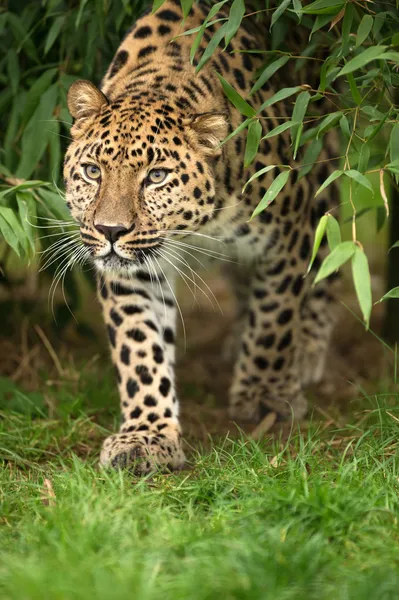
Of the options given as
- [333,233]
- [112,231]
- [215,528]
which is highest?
[333,233]

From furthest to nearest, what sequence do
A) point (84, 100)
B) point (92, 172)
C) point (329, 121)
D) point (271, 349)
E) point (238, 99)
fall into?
point (271, 349) → point (84, 100) → point (92, 172) → point (238, 99) → point (329, 121)

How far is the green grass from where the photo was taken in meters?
3.43

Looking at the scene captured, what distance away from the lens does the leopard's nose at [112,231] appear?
5.16 meters

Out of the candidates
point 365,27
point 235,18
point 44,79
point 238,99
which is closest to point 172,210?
point 238,99

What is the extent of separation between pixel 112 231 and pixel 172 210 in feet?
1.48

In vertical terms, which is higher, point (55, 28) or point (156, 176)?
point (55, 28)

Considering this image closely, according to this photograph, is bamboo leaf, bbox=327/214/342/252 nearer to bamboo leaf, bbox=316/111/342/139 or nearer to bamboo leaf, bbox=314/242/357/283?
bamboo leaf, bbox=314/242/357/283

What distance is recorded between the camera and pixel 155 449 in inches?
212

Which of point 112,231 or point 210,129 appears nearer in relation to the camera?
point 112,231

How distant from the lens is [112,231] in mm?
5176

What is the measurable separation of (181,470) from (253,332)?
1.57 meters

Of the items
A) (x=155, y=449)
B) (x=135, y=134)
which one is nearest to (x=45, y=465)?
(x=155, y=449)

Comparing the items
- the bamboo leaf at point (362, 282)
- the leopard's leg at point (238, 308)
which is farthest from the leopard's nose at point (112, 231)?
the leopard's leg at point (238, 308)

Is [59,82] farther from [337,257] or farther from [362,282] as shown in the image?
[362,282]
